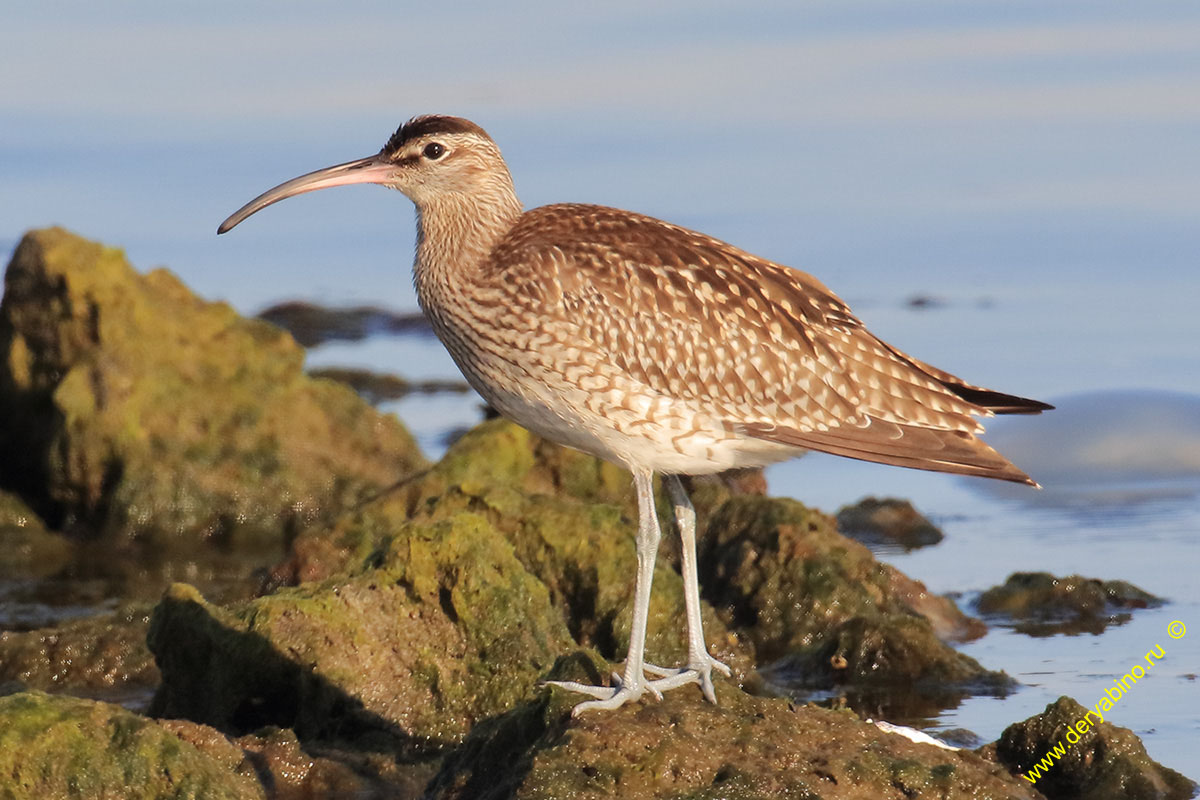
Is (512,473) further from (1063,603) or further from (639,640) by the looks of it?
(639,640)

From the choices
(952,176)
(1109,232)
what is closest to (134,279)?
(1109,232)

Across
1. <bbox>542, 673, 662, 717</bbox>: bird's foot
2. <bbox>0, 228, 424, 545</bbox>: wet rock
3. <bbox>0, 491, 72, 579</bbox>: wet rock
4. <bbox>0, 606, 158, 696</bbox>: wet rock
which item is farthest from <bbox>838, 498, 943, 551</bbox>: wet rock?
<bbox>542, 673, 662, 717</bbox>: bird's foot

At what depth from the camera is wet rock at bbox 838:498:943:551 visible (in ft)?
49.1

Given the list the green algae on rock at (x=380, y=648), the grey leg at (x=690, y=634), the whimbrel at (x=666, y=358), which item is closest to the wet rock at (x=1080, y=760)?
the whimbrel at (x=666, y=358)

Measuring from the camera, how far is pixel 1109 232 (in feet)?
77.3

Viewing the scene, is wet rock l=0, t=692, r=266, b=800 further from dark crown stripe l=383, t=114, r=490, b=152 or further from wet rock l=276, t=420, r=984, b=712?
dark crown stripe l=383, t=114, r=490, b=152

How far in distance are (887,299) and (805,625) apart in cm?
1111

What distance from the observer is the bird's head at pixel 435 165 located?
10.3m

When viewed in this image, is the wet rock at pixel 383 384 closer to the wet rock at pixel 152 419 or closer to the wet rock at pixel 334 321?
the wet rock at pixel 334 321

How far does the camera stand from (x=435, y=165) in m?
10.3

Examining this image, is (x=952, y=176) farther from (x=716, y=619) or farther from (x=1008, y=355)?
(x=716, y=619)

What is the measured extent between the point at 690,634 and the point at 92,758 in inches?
94.9

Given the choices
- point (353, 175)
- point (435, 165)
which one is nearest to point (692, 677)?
point (435, 165)

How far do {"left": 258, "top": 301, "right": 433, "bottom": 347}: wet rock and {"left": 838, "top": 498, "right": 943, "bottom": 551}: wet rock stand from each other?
900cm
